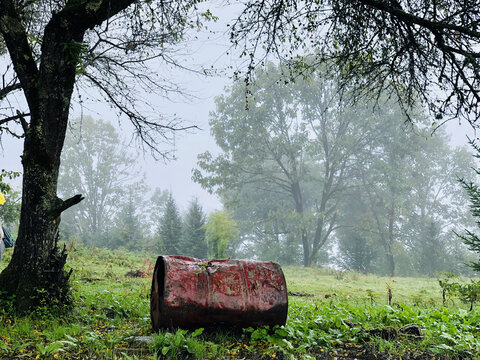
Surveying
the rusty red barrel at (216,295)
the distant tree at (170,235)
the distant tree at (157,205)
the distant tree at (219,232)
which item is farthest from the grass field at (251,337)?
the distant tree at (157,205)

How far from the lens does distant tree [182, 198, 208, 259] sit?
2645 centimetres

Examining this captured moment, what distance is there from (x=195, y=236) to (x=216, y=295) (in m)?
22.8

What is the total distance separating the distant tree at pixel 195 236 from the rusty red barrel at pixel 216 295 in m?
21.7

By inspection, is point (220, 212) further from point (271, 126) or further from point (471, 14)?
point (471, 14)

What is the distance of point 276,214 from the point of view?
A: 30438 mm

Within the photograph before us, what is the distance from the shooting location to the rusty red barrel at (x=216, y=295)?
4.19 m

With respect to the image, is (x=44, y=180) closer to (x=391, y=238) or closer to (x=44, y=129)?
(x=44, y=129)

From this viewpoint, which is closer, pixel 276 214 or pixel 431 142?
pixel 276 214

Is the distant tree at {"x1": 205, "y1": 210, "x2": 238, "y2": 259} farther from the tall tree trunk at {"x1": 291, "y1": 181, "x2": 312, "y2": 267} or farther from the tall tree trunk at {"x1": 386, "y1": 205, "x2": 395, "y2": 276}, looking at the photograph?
the tall tree trunk at {"x1": 386, "y1": 205, "x2": 395, "y2": 276}

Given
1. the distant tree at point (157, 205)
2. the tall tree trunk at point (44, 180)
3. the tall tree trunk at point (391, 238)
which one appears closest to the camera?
the tall tree trunk at point (44, 180)

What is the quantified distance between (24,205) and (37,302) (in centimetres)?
141

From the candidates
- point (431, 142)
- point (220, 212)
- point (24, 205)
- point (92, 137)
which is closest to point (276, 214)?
point (220, 212)

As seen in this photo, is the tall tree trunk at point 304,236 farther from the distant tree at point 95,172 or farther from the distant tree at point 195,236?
the distant tree at point 95,172

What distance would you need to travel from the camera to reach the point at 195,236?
26.7 m
